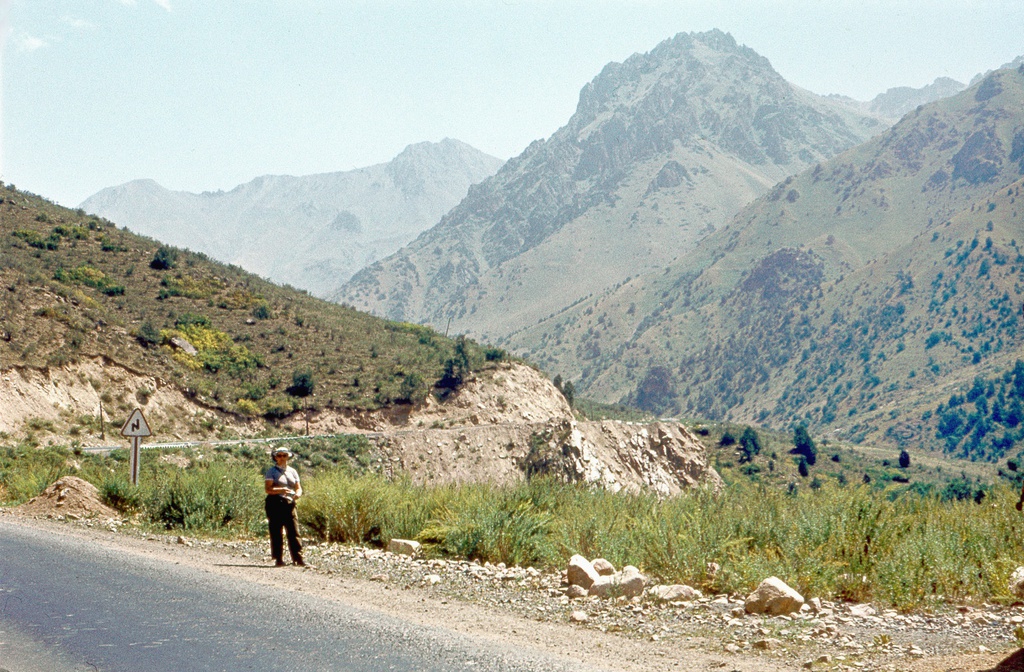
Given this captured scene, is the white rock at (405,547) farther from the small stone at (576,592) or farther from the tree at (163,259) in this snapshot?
the tree at (163,259)

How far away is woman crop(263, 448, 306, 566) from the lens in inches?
460

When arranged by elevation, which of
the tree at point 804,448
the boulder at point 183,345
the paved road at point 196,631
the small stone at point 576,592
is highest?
the boulder at point 183,345

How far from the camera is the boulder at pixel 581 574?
33.2 ft

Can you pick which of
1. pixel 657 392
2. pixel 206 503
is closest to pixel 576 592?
pixel 206 503

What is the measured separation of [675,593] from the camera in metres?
9.45

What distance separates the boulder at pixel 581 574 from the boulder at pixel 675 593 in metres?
0.75

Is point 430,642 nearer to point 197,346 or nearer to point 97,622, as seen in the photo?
point 97,622

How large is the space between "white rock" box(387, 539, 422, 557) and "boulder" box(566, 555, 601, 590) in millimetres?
3439

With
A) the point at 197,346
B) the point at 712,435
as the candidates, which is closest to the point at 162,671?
the point at 197,346

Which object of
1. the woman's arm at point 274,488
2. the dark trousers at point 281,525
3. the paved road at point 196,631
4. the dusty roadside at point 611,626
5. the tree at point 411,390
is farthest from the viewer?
the tree at point 411,390

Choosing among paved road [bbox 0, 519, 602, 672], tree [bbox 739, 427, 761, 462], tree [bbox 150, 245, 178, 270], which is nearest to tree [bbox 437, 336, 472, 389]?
tree [bbox 150, 245, 178, 270]

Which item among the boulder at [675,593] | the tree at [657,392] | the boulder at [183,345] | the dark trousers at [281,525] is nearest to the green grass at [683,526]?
the boulder at [675,593]

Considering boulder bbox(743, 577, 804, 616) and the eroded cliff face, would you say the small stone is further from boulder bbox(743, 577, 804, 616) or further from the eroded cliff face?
the eroded cliff face

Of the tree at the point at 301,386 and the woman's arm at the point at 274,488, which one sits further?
the tree at the point at 301,386
